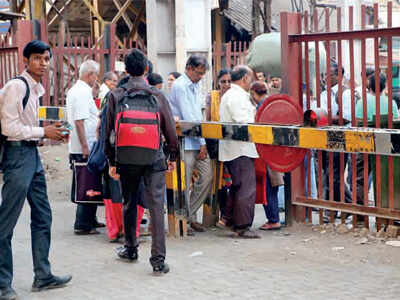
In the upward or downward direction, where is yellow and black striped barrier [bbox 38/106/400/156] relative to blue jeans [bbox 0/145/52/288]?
upward

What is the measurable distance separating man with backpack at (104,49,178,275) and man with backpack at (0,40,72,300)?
593mm

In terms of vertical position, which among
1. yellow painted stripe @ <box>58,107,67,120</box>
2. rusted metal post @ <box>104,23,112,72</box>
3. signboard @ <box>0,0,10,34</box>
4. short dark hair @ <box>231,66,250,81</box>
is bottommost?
yellow painted stripe @ <box>58,107,67,120</box>

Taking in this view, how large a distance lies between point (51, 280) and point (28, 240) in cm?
209

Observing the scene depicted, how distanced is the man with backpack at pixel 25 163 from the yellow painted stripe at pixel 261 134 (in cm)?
210

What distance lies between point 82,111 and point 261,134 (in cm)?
209

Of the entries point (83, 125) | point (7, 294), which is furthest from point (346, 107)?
point (7, 294)

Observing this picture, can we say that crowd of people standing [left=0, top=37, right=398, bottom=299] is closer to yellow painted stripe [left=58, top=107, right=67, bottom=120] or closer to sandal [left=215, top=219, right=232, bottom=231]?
sandal [left=215, top=219, right=232, bottom=231]

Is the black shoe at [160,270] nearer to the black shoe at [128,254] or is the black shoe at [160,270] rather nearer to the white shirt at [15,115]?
the black shoe at [128,254]

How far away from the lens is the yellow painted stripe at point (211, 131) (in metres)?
7.12

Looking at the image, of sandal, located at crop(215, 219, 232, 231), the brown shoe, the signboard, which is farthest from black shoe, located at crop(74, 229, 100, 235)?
the signboard

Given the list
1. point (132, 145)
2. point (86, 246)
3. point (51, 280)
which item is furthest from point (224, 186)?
point (51, 280)

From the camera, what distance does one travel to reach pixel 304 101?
25.3 ft

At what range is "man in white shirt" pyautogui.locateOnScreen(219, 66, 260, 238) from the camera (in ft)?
23.9

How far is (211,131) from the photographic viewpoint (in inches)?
283
